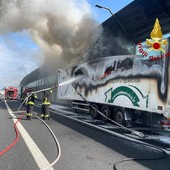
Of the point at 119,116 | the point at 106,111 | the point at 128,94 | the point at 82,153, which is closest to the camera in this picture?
the point at 82,153

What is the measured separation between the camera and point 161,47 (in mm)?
8578

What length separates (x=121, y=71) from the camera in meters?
11.0

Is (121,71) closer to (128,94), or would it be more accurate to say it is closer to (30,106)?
(128,94)

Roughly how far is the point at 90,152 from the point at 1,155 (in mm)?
1942

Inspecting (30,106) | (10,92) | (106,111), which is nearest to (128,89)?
(106,111)

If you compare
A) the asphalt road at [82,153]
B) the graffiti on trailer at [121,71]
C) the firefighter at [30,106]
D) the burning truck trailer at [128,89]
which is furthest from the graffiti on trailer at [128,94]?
the firefighter at [30,106]

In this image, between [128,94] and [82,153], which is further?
[128,94]

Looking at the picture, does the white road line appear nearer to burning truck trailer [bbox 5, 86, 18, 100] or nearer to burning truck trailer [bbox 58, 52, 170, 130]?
burning truck trailer [bbox 58, 52, 170, 130]

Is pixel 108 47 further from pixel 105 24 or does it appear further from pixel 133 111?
pixel 133 111

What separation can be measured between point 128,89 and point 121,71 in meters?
0.92

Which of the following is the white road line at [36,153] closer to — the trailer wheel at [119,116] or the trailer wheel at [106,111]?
the trailer wheel at [119,116]

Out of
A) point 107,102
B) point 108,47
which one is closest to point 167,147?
point 107,102

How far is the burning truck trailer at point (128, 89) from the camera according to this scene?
8.62m

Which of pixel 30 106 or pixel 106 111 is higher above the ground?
pixel 30 106
